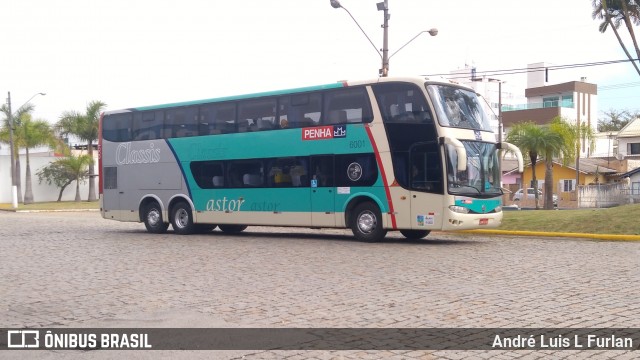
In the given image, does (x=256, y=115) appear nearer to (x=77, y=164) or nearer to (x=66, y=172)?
(x=77, y=164)

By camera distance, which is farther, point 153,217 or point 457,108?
point 153,217

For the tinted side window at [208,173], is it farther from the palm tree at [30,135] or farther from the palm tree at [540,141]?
the palm tree at [30,135]

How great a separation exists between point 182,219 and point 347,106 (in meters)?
7.16

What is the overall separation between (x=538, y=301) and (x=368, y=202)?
353 inches

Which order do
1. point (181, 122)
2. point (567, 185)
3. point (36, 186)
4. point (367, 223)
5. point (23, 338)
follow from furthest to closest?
1. point (36, 186)
2. point (567, 185)
3. point (181, 122)
4. point (367, 223)
5. point (23, 338)

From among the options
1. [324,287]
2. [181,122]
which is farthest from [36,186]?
[324,287]

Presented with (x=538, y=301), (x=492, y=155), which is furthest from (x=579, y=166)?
(x=538, y=301)

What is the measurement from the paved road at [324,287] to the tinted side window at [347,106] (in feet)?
10.6

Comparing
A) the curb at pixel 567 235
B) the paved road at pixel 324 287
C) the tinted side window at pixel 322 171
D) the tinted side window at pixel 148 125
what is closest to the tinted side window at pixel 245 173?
the tinted side window at pixel 322 171

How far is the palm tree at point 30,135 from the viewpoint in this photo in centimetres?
5562

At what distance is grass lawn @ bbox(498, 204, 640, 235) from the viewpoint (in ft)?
60.9

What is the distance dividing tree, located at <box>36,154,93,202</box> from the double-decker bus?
39113mm

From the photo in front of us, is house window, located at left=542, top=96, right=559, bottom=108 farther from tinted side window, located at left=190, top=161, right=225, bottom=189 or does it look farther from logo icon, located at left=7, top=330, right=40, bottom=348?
logo icon, located at left=7, top=330, right=40, bottom=348

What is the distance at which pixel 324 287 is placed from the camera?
10.2 metres
